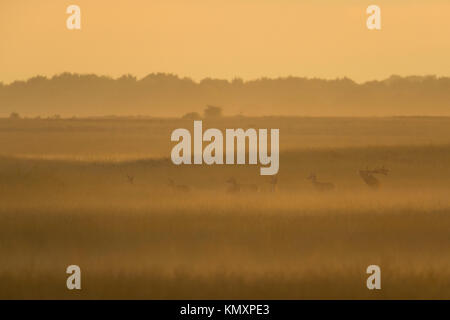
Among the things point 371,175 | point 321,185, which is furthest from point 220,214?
point 371,175

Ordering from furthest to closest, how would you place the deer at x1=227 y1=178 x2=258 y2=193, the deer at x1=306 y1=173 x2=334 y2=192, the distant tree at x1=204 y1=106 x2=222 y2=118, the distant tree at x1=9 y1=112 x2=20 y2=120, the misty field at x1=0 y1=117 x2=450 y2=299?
the distant tree at x1=9 y1=112 x2=20 y2=120 < the distant tree at x1=204 y1=106 x2=222 y2=118 < the deer at x1=306 y1=173 x2=334 y2=192 < the deer at x1=227 y1=178 x2=258 y2=193 < the misty field at x1=0 y1=117 x2=450 y2=299

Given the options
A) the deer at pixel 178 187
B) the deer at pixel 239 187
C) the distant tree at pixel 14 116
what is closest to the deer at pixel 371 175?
the deer at pixel 239 187

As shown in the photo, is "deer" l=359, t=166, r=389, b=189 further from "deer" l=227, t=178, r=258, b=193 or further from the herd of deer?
"deer" l=227, t=178, r=258, b=193

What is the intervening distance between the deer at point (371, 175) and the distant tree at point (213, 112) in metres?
1.60

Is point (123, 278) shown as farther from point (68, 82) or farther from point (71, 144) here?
point (68, 82)

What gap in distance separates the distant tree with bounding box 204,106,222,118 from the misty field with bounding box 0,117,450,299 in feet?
0.47

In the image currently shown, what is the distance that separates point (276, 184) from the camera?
6871 mm

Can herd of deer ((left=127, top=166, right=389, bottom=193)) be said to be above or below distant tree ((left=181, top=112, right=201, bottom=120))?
below

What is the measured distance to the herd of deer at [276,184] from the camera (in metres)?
6.84

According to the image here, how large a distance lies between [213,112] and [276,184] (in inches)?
41.2

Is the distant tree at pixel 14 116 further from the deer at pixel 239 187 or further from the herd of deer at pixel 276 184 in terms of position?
the deer at pixel 239 187

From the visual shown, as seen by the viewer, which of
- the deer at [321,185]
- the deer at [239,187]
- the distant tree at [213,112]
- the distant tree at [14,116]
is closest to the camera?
the deer at [239,187]

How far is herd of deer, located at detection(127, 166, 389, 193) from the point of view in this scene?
6.84m

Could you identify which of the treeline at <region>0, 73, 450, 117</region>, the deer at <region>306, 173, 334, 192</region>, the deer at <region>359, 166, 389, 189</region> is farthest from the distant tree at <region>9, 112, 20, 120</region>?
the deer at <region>359, 166, 389, 189</region>
